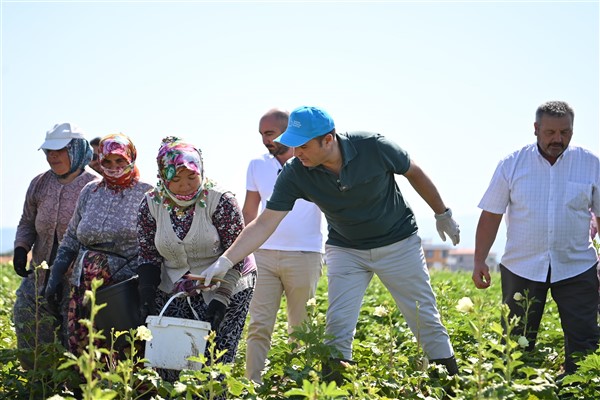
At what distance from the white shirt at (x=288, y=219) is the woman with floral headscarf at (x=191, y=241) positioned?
1.09m

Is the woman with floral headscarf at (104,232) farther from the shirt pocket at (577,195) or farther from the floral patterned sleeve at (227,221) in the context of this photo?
the shirt pocket at (577,195)

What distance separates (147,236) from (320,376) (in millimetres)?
1331

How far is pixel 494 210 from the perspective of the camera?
5316mm

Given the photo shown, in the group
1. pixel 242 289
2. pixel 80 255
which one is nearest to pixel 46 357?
pixel 80 255

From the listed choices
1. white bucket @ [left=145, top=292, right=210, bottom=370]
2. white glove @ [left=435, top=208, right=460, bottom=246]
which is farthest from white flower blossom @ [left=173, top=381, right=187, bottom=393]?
white glove @ [left=435, top=208, right=460, bottom=246]

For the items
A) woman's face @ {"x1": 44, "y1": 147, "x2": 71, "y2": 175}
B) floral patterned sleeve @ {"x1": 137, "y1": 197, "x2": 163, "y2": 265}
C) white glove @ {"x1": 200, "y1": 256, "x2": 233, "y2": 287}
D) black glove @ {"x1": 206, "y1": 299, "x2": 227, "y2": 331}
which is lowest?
black glove @ {"x1": 206, "y1": 299, "x2": 227, "y2": 331}

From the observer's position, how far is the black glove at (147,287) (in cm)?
442

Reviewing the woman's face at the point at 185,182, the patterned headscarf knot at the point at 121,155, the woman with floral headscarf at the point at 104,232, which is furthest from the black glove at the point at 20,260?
the woman's face at the point at 185,182

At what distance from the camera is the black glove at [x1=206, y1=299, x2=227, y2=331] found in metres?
4.30

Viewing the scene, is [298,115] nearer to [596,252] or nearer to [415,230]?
[415,230]

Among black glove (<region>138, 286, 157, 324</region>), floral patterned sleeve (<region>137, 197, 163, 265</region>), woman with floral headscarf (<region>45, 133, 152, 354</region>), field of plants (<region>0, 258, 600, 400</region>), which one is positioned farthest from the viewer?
woman with floral headscarf (<region>45, 133, 152, 354</region>)

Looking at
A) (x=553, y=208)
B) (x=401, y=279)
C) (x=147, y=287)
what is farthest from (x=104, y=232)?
(x=553, y=208)

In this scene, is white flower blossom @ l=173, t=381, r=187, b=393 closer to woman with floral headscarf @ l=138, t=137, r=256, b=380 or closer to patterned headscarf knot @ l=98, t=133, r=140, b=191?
woman with floral headscarf @ l=138, t=137, r=256, b=380

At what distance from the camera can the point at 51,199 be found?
5734 millimetres
